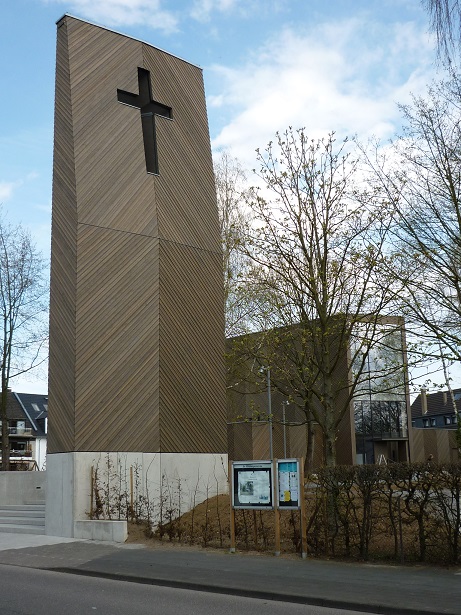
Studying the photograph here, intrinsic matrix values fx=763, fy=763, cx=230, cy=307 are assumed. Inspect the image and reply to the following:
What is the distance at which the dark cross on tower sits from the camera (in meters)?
21.9

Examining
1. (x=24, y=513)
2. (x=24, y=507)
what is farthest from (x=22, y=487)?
(x=24, y=513)

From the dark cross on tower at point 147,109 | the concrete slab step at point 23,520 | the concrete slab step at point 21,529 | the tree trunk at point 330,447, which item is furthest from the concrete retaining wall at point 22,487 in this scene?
the tree trunk at point 330,447

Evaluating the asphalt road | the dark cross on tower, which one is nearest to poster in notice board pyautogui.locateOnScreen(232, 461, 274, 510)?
A: the asphalt road

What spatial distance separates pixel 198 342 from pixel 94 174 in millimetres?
5436

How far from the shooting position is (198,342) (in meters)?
21.6

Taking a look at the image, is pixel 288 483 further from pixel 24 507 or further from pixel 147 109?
pixel 147 109

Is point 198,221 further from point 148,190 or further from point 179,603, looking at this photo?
point 179,603

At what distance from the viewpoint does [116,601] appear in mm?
9656

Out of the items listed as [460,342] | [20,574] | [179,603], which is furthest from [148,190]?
[179,603]

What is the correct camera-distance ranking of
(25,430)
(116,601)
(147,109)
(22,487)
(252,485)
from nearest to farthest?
(116,601) < (252,485) < (147,109) < (22,487) < (25,430)

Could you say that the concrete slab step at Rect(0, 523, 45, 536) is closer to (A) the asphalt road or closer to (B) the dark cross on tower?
(A) the asphalt road

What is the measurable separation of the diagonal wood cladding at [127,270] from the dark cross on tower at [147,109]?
185mm

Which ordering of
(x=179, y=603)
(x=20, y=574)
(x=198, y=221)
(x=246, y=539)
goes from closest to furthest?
1. (x=179, y=603)
2. (x=20, y=574)
3. (x=246, y=539)
4. (x=198, y=221)

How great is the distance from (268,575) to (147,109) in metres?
15.0
